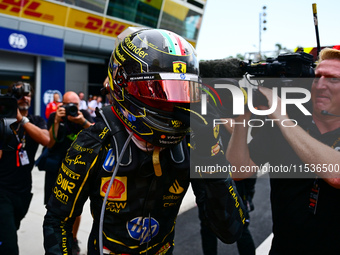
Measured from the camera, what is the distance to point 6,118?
216 centimetres

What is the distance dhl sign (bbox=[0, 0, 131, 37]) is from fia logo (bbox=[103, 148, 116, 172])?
489 inches

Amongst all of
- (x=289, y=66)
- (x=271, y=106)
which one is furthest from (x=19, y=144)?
(x=289, y=66)

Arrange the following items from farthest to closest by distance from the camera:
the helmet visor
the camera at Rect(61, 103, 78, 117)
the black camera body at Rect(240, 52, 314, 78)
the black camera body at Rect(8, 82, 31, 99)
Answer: the camera at Rect(61, 103, 78, 117) → the black camera body at Rect(8, 82, 31, 99) → the black camera body at Rect(240, 52, 314, 78) → the helmet visor

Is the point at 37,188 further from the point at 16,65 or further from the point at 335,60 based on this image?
the point at 16,65

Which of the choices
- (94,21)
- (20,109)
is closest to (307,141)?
(20,109)

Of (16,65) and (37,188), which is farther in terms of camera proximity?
(16,65)

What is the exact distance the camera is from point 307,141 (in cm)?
158

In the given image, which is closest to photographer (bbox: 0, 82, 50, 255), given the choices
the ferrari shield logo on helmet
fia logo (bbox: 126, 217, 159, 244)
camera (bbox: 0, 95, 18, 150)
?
camera (bbox: 0, 95, 18, 150)

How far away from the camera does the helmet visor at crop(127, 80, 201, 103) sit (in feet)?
4.83

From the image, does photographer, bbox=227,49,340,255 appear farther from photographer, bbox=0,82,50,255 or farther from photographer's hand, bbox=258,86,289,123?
photographer, bbox=0,82,50,255

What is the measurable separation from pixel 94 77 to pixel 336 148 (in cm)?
1702

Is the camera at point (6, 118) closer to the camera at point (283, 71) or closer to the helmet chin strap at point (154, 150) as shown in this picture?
the helmet chin strap at point (154, 150)

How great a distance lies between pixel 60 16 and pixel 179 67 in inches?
531

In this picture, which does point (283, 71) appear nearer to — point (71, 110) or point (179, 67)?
point (179, 67)
